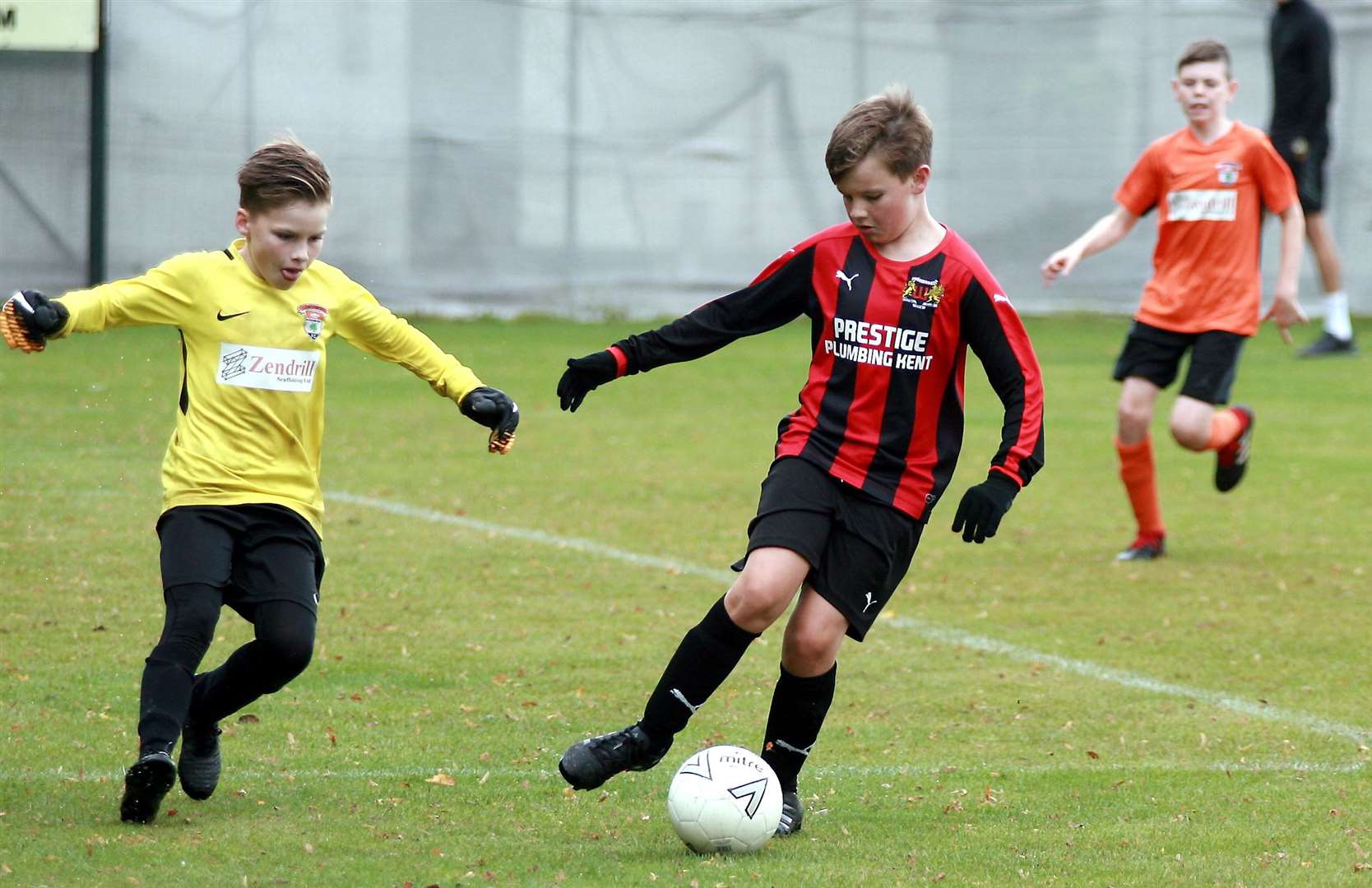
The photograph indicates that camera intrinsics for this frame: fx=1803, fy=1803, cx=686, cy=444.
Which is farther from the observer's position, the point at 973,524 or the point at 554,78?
the point at 554,78

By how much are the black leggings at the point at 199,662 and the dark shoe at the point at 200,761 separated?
0.11 ft

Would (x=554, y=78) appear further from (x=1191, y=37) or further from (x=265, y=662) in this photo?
(x=265, y=662)

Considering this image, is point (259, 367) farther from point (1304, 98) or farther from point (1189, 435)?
point (1304, 98)

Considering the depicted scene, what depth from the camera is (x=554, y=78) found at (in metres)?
18.4

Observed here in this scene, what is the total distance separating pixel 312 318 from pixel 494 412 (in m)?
0.49

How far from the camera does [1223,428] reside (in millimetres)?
7871

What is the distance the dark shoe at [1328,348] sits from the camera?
15.2 meters

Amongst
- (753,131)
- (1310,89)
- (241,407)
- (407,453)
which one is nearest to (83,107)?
(753,131)

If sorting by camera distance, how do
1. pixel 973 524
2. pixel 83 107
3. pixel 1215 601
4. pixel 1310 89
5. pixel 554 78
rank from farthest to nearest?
1. pixel 554 78
2. pixel 83 107
3. pixel 1310 89
4. pixel 1215 601
5. pixel 973 524

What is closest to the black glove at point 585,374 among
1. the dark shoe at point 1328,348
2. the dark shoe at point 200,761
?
the dark shoe at point 200,761

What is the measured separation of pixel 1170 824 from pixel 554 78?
1513 cm

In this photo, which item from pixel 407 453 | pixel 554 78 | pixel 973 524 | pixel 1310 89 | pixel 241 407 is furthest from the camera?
pixel 554 78

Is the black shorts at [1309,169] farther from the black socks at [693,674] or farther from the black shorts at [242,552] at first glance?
the black shorts at [242,552]

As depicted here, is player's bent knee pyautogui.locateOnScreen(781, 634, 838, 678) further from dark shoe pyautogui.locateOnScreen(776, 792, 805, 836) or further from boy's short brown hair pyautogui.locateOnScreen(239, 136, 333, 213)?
boy's short brown hair pyautogui.locateOnScreen(239, 136, 333, 213)
